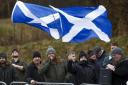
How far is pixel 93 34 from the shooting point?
46.8 ft

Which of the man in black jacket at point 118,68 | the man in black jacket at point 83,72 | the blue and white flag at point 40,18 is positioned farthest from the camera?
the blue and white flag at point 40,18

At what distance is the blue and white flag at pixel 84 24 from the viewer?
14227 millimetres

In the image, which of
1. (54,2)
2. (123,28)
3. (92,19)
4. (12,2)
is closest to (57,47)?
(123,28)

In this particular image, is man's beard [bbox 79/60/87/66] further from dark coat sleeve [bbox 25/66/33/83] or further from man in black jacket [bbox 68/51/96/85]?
dark coat sleeve [bbox 25/66/33/83]

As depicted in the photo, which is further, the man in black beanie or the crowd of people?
the man in black beanie

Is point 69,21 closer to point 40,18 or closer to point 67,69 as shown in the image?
point 40,18

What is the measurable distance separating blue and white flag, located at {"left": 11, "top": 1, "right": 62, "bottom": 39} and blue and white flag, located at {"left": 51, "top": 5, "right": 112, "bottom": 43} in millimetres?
211

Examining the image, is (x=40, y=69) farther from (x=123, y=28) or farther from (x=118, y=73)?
(x=123, y=28)

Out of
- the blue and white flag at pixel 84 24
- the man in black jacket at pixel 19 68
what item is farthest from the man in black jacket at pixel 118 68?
the man in black jacket at pixel 19 68

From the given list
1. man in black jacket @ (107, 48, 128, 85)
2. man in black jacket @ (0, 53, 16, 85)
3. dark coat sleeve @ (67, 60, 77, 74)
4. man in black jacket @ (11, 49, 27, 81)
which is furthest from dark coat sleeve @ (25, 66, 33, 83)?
man in black jacket @ (107, 48, 128, 85)

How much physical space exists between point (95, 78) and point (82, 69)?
0.37 m

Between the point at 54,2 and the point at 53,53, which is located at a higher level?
the point at 54,2

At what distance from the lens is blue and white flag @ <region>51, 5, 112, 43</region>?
46.7 feet

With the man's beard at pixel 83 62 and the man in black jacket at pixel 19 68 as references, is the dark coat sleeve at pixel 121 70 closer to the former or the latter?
the man's beard at pixel 83 62
